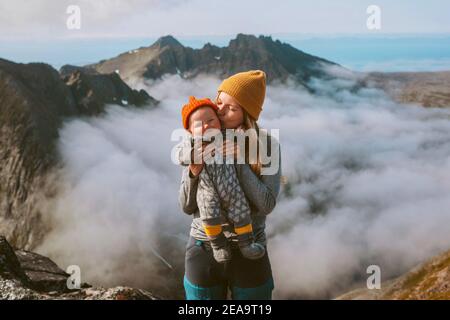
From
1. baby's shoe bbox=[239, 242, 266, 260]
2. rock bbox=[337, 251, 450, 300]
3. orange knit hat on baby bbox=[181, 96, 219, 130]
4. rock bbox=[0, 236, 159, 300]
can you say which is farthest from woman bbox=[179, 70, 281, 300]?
rock bbox=[337, 251, 450, 300]

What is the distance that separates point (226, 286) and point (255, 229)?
1.18 m

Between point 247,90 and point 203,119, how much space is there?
1.01m

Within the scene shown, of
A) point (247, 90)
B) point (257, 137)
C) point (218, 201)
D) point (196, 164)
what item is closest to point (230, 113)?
point (247, 90)

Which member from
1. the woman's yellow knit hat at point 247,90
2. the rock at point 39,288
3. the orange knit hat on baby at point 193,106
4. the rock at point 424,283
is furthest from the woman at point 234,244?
the rock at point 424,283

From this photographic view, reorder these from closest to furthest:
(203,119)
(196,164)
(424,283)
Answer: (196,164), (203,119), (424,283)

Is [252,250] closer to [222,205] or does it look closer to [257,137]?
[222,205]

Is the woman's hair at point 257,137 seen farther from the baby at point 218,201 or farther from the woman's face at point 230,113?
the baby at point 218,201

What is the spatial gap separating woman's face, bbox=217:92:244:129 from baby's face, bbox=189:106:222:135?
0.26 metres

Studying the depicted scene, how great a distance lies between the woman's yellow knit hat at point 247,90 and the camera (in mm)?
7500

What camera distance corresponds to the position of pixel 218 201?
714 cm

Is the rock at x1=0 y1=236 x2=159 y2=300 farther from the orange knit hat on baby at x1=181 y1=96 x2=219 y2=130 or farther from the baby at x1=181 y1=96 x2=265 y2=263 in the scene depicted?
the orange knit hat on baby at x1=181 y1=96 x2=219 y2=130
